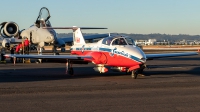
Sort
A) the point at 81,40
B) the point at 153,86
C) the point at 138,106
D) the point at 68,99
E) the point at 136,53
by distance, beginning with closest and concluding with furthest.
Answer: the point at 138,106
the point at 68,99
the point at 153,86
the point at 136,53
the point at 81,40

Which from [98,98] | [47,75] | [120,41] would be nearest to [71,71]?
[47,75]

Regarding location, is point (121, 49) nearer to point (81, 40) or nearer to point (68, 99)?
point (81, 40)

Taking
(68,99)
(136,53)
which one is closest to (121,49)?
(136,53)

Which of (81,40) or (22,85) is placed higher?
(81,40)

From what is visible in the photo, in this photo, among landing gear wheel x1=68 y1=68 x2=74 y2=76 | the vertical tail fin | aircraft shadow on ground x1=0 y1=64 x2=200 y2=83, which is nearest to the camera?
aircraft shadow on ground x1=0 y1=64 x2=200 y2=83

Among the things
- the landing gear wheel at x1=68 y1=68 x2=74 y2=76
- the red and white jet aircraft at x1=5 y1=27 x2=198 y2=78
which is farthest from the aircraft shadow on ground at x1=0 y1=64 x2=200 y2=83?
the red and white jet aircraft at x1=5 y1=27 x2=198 y2=78

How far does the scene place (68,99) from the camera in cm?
1173

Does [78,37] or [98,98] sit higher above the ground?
[78,37]

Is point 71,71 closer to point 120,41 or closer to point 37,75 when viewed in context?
point 37,75

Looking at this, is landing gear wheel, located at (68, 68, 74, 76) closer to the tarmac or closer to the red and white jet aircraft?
the red and white jet aircraft

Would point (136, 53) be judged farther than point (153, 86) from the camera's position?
Yes

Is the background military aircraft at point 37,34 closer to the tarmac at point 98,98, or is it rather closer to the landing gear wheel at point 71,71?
the landing gear wheel at point 71,71

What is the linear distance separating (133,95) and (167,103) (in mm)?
1901

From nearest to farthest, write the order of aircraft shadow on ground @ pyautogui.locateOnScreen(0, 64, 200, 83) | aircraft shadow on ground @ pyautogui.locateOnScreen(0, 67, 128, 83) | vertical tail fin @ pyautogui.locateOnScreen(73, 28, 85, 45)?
1. aircraft shadow on ground @ pyautogui.locateOnScreen(0, 67, 128, 83)
2. aircraft shadow on ground @ pyautogui.locateOnScreen(0, 64, 200, 83)
3. vertical tail fin @ pyautogui.locateOnScreen(73, 28, 85, 45)
